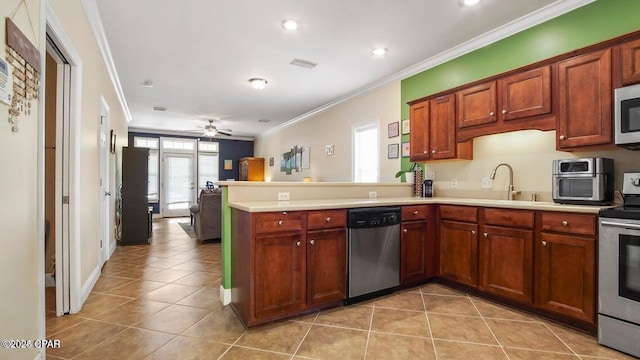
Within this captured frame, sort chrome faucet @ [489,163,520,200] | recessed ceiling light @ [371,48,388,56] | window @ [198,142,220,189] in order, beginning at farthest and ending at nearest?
window @ [198,142,220,189], recessed ceiling light @ [371,48,388,56], chrome faucet @ [489,163,520,200]

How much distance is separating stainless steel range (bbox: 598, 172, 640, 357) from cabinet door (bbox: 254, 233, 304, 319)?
2097mm

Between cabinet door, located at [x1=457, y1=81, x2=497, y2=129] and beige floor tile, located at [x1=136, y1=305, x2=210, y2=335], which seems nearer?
beige floor tile, located at [x1=136, y1=305, x2=210, y2=335]

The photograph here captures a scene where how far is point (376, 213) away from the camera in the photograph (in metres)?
2.70

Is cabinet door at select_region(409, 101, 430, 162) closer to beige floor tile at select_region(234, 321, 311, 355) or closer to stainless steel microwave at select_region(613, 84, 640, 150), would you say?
stainless steel microwave at select_region(613, 84, 640, 150)

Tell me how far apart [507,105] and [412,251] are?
170cm

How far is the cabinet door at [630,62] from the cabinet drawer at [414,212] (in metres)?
1.79

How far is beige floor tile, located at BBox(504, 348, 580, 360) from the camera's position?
1825 millimetres

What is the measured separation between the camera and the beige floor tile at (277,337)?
1.94 m

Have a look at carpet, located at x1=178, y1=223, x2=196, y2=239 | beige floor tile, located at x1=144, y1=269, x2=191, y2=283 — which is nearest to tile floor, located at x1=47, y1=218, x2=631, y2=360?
beige floor tile, located at x1=144, y1=269, x2=191, y2=283

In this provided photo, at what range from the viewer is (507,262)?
254 cm

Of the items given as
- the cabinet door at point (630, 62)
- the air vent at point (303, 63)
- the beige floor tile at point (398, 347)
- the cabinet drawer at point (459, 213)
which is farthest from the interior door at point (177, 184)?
the cabinet door at point (630, 62)

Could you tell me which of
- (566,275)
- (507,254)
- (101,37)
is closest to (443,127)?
(507,254)

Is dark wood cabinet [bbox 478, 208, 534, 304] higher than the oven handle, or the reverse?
the oven handle

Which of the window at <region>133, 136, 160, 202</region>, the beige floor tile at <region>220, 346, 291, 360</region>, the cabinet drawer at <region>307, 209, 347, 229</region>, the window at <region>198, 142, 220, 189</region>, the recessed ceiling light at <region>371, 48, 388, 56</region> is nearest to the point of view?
the beige floor tile at <region>220, 346, 291, 360</region>
